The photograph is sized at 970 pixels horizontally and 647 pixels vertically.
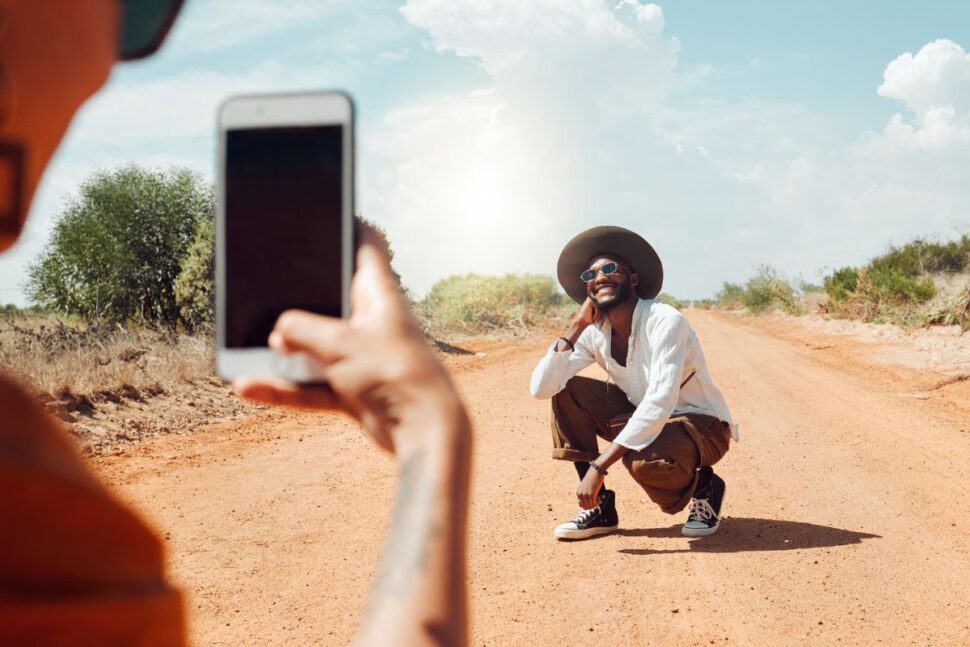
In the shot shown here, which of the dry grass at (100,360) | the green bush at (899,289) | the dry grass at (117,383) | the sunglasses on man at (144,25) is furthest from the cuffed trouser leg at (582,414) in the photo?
the green bush at (899,289)

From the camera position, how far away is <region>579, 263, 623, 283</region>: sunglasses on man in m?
5.17

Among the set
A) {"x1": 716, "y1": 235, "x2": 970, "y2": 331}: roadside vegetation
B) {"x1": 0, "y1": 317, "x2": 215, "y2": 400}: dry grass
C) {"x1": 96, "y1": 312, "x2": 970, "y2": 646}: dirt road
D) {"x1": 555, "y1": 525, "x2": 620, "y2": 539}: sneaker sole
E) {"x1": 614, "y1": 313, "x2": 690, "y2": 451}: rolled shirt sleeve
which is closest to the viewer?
{"x1": 96, "y1": 312, "x2": 970, "y2": 646}: dirt road

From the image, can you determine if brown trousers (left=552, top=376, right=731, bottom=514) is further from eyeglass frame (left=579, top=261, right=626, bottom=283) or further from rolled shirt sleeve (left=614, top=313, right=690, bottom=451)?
eyeglass frame (left=579, top=261, right=626, bottom=283)

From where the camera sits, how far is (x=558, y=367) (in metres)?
5.36

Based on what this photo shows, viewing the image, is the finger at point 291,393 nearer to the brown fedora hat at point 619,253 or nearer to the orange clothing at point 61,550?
the orange clothing at point 61,550

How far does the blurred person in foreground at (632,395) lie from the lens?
476cm

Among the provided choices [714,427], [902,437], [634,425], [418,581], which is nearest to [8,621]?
[418,581]

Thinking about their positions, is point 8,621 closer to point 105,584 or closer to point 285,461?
point 105,584

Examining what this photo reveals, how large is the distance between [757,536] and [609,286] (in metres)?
1.70

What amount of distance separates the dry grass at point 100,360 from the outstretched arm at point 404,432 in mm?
7497

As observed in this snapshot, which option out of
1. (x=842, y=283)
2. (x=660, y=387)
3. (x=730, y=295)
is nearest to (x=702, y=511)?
(x=660, y=387)

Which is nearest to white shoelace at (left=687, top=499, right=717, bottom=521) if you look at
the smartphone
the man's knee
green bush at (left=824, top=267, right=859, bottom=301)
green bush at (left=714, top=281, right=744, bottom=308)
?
the man's knee

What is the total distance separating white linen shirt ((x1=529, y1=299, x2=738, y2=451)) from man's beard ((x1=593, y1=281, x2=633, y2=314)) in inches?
3.9

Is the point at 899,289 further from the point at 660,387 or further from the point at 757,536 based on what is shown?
the point at 660,387
